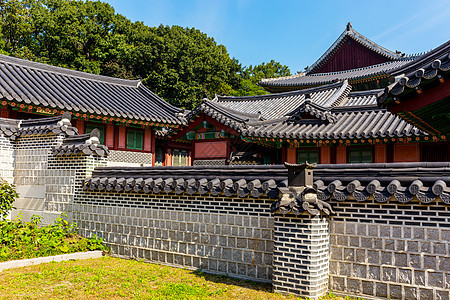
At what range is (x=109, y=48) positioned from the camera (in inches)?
1583

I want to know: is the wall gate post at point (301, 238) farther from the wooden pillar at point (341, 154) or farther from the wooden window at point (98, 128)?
the wooden window at point (98, 128)

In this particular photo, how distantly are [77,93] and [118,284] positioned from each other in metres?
12.0

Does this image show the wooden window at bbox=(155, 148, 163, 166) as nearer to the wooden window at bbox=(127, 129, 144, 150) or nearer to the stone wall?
the wooden window at bbox=(127, 129, 144, 150)

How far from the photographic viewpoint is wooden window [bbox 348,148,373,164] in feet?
44.2

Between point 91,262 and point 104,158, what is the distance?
3127 millimetres

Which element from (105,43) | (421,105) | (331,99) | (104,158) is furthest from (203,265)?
(105,43)

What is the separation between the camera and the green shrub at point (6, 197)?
11094mm

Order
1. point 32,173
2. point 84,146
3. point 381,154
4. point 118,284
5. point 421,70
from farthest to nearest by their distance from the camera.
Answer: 1. point 381,154
2. point 32,173
3. point 84,146
4. point 118,284
5. point 421,70

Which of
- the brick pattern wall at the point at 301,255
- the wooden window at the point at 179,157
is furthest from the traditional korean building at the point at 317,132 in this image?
the wooden window at the point at 179,157

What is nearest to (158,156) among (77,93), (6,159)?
(77,93)

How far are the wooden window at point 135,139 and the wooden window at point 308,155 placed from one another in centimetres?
815

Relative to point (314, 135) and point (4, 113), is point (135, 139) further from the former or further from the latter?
point (314, 135)

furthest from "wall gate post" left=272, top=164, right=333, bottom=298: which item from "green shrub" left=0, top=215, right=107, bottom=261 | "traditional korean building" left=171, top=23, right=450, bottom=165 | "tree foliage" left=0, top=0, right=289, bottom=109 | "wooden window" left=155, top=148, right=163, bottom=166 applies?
"tree foliage" left=0, top=0, right=289, bottom=109

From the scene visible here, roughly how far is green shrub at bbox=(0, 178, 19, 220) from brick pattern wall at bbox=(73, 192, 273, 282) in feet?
7.62
